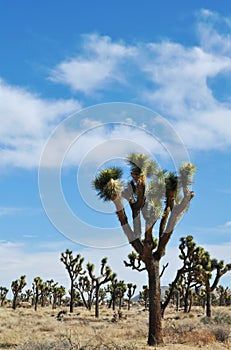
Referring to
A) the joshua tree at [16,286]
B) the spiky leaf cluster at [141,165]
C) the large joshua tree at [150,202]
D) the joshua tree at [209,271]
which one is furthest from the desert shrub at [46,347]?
the joshua tree at [16,286]

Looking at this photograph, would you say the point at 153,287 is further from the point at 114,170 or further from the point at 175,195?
the point at 114,170

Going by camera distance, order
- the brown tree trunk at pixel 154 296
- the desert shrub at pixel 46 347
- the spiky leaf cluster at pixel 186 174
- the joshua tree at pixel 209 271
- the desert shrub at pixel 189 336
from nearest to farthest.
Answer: the desert shrub at pixel 46 347 → the desert shrub at pixel 189 336 → the brown tree trunk at pixel 154 296 → the spiky leaf cluster at pixel 186 174 → the joshua tree at pixel 209 271

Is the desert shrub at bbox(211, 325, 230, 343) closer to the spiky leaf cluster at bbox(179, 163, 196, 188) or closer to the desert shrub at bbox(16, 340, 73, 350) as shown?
the spiky leaf cluster at bbox(179, 163, 196, 188)

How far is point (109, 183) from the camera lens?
13766 mm

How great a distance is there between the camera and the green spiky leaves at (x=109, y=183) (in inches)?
543

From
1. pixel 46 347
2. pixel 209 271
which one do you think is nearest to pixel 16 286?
pixel 209 271

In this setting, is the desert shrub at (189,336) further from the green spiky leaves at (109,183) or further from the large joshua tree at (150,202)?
the green spiky leaves at (109,183)

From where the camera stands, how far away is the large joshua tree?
14.2m

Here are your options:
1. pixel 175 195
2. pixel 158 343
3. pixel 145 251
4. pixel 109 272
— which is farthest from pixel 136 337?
pixel 109 272

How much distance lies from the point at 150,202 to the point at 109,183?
166cm


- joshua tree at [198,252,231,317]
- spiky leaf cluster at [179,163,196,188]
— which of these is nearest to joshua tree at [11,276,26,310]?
joshua tree at [198,252,231,317]

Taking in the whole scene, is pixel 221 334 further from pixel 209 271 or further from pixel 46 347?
pixel 209 271

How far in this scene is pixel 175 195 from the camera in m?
14.7

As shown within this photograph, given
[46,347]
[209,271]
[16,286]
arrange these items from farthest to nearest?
[16,286] < [209,271] < [46,347]
